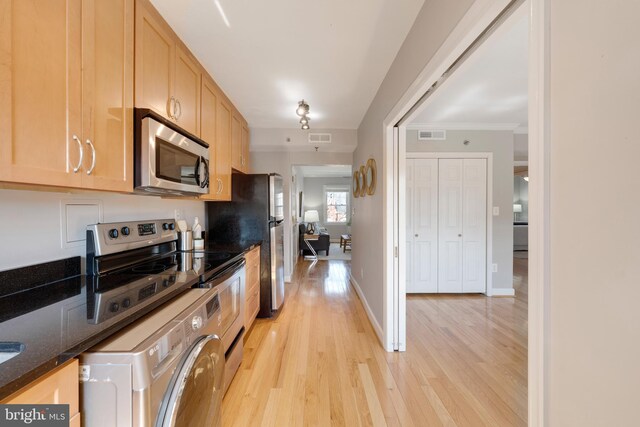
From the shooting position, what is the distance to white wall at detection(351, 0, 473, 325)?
4.26 feet

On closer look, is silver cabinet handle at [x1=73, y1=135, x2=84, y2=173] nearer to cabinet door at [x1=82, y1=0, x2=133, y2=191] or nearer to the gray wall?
cabinet door at [x1=82, y1=0, x2=133, y2=191]

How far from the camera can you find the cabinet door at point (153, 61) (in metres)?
1.39

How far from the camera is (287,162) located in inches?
176

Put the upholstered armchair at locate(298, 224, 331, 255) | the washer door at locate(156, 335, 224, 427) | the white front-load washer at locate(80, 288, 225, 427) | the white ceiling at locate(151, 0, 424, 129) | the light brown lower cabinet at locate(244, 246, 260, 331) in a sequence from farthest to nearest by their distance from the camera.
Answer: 1. the upholstered armchair at locate(298, 224, 331, 255)
2. the light brown lower cabinet at locate(244, 246, 260, 331)
3. the white ceiling at locate(151, 0, 424, 129)
4. the washer door at locate(156, 335, 224, 427)
5. the white front-load washer at locate(80, 288, 225, 427)

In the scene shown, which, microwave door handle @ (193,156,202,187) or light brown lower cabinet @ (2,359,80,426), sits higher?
microwave door handle @ (193,156,202,187)

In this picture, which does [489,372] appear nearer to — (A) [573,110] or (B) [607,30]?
(A) [573,110]

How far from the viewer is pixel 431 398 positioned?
173 cm

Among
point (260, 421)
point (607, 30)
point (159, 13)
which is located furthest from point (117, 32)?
point (260, 421)

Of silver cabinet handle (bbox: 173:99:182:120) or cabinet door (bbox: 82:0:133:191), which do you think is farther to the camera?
silver cabinet handle (bbox: 173:99:182:120)

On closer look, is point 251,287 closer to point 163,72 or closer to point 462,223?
point 163,72

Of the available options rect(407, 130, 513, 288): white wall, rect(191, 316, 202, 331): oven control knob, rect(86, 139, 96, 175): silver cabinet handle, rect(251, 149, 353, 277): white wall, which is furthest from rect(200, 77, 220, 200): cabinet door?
rect(407, 130, 513, 288): white wall

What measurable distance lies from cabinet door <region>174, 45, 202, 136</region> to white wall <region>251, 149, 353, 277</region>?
2351 mm

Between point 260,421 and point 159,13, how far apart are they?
2509 millimetres

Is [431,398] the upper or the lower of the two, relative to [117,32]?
lower
